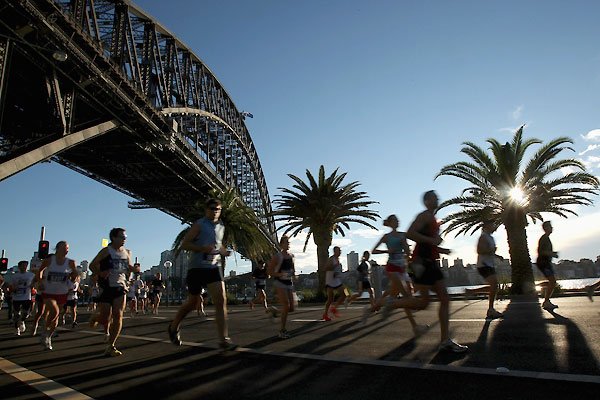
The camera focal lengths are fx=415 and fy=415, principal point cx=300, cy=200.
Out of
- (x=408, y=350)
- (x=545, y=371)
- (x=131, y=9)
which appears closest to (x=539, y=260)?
(x=408, y=350)

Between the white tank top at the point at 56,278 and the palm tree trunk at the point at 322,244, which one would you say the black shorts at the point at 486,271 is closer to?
the white tank top at the point at 56,278

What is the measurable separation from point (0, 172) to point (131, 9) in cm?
2011

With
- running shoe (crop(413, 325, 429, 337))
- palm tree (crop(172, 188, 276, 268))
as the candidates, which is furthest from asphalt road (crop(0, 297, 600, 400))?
palm tree (crop(172, 188, 276, 268))

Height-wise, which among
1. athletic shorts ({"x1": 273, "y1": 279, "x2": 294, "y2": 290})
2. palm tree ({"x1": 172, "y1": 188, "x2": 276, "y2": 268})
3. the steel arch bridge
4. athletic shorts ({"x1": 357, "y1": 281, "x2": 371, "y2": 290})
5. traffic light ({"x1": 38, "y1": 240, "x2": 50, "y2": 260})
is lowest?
athletic shorts ({"x1": 357, "y1": 281, "x2": 371, "y2": 290})

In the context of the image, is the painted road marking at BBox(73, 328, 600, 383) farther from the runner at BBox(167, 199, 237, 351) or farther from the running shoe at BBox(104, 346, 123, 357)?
the running shoe at BBox(104, 346, 123, 357)

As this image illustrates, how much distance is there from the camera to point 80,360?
5355mm

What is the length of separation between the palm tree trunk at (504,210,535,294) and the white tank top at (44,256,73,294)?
55.3ft

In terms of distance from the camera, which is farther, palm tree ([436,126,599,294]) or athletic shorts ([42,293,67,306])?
palm tree ([436,126,599,294])

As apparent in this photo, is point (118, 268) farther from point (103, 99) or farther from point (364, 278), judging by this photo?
point (103, 99)

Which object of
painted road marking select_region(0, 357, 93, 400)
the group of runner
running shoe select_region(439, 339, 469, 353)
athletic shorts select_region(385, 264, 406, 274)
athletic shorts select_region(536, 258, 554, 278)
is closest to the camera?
painted road marking select_region(0, 357, 93, 400)

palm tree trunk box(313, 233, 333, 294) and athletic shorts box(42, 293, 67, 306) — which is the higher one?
palm tree trunk box(313, 233, 333, 294)

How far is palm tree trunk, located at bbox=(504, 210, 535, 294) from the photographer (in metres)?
17.7

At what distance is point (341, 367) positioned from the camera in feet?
13.2

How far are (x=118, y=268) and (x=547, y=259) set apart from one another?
805cm
